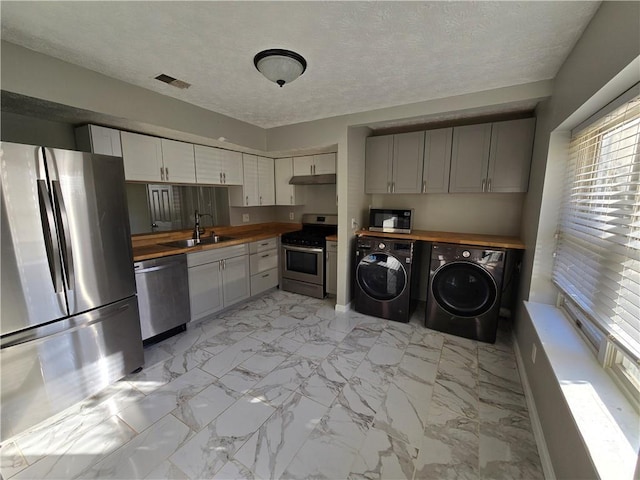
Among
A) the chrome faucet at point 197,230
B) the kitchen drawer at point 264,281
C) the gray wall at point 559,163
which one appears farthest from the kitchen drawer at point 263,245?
the gray wall at point 559,163

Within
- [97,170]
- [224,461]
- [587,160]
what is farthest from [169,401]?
[587,160]

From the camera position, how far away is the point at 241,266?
3.49m

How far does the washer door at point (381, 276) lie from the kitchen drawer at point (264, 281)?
1386 mm

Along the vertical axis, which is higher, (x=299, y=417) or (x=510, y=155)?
(x=510, y=155)

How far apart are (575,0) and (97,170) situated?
115 inches

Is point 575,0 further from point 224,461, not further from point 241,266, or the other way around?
point 241,266

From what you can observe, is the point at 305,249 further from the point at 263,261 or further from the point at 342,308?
Answer: the point at 342,308

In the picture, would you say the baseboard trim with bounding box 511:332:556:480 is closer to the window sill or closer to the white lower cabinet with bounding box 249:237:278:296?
the window sill

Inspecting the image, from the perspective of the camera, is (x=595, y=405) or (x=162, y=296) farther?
(x=162, y=296)

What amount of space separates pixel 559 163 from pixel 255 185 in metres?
3.36

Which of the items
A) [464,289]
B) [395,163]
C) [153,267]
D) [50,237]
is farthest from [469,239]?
[50,237]

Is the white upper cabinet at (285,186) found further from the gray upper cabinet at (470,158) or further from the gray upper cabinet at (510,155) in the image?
the gray upper cabinet at (510,155)

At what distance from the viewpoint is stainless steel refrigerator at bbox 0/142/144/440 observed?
61.6 inches

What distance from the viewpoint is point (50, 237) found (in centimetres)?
168
